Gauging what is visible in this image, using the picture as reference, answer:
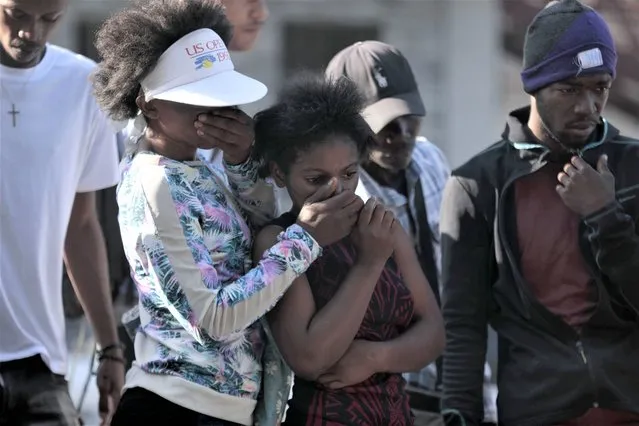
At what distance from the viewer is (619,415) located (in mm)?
3748

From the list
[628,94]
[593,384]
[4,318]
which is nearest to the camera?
[593,384]

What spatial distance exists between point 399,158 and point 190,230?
1.52 metres

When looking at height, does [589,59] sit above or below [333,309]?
above

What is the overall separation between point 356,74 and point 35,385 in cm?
164

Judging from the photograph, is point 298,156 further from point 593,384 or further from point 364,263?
point 593,384

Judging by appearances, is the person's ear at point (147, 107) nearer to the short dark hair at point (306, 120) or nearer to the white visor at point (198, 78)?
the white visor at point (198, 78)

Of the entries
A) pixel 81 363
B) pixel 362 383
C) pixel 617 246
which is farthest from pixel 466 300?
pixel 81 363

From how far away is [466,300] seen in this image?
3990 millimetres

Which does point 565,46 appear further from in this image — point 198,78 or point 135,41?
point 135,41

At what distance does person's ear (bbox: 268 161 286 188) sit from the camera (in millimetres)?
3520

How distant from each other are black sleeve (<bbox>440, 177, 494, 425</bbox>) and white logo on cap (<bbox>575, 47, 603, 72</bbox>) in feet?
1.69

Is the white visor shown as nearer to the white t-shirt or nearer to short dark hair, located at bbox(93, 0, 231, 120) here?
short dark hair, located at bbox(93, 0, 231, 120)

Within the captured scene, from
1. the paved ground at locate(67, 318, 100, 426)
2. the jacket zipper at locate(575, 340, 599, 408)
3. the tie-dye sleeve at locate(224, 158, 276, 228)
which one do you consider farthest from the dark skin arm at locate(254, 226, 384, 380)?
the paved ground at locate(67, 318, 100, 426)

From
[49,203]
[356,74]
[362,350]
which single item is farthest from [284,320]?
[356,74]
